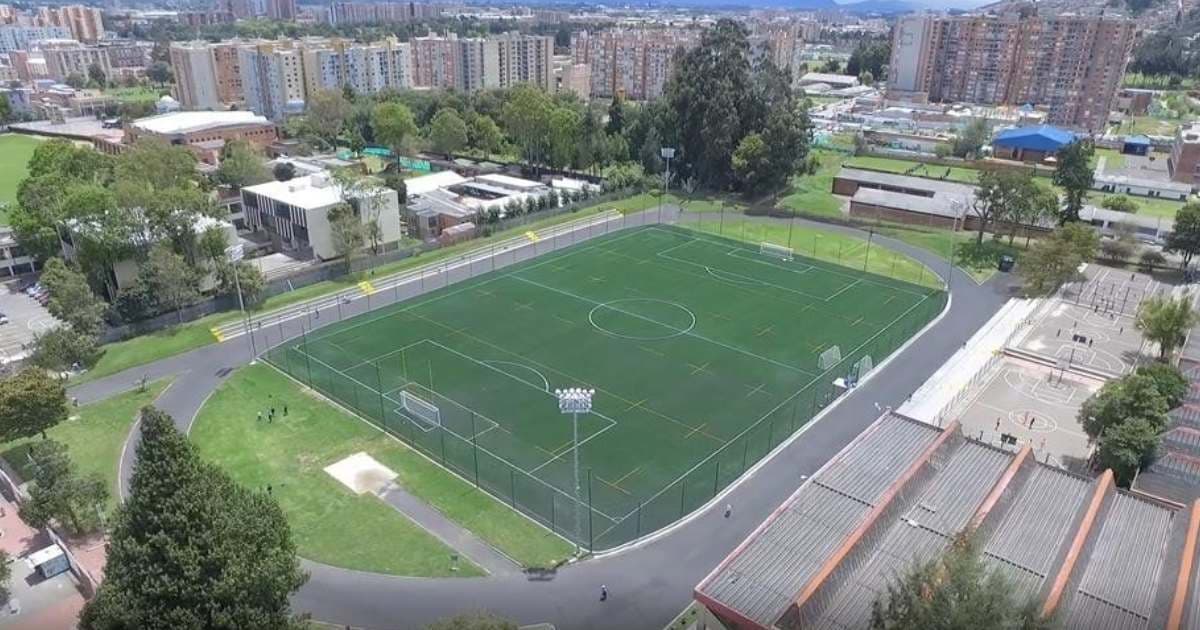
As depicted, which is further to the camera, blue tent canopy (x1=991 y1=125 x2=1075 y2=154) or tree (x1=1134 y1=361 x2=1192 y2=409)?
blue tent canopy (x1=991 y1=125 x2=1075 y2=154)

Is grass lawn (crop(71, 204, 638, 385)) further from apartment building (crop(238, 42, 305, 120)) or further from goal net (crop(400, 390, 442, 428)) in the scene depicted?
apartment building (crop(238, 42, 305, 120))

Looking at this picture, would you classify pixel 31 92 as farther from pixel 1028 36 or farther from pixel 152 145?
pixel 1028 36

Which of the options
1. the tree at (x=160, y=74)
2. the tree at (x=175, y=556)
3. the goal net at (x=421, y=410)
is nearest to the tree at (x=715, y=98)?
the goal net at (x=421, y=410)

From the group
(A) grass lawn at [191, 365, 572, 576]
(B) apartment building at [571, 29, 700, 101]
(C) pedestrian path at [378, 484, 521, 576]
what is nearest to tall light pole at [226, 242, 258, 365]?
(A) grass lawn at [191, 365, 572, 576]

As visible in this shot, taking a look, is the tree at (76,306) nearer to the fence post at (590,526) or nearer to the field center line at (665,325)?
the field center line at (665,325)

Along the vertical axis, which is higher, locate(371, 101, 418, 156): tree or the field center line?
locate(371, 101, 418, 156): tree

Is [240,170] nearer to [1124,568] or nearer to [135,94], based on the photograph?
[1124,568]

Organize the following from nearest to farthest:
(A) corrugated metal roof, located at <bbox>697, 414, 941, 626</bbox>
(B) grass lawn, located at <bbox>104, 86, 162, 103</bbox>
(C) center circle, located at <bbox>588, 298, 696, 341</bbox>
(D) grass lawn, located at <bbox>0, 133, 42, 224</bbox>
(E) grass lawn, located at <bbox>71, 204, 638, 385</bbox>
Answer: (A) corrugated metal roof, located at <bbox>697, 414, 941, 626</bbox>
(E) grass lawn, located at <bbox>71, 204, 638, 385</bbox>
(C) center circle, located at <bbox>588, 298, 696, 341</bbox>
(D) grass lawn, located at <bbox>0, 133, 42, 224</bbox>
(B) grass lawn, located at <bbox>104, 86, 162, 103</bbox>
